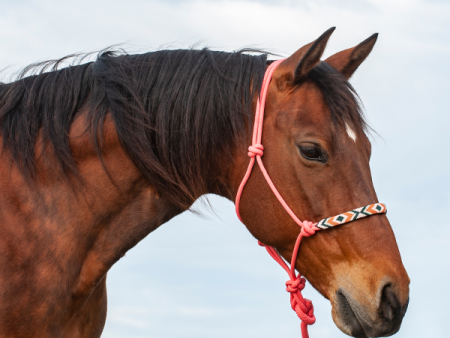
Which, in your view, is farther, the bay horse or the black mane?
the black mane

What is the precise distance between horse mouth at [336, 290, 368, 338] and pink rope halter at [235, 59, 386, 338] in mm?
378

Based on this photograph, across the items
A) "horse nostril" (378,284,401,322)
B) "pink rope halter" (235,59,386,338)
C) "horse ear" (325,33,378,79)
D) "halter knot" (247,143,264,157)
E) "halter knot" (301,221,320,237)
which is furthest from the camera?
"horse ear" (325,33,378,79)

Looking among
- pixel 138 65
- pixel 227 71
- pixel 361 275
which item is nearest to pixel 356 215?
pixel 361 275

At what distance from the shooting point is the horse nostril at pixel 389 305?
2936mm

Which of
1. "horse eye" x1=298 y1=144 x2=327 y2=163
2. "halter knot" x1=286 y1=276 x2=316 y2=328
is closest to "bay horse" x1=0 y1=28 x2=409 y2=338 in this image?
"horse eye" x1=298 y1=144 x2=327 y2=163

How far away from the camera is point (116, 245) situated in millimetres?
3506

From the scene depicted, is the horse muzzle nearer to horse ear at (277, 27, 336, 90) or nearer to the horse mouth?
the horse mouth

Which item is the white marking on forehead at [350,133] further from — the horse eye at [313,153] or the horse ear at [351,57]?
the horse ear at [351,57]

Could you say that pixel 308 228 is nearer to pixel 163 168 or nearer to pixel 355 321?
pixel 355 321

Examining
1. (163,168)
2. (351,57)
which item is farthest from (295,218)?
(351,57)

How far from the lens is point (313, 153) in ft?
10.5

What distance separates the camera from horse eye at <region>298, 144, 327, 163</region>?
126 inches

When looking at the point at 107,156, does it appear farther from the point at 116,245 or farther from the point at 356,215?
the point at 356,215

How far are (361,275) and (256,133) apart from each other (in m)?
1.18
